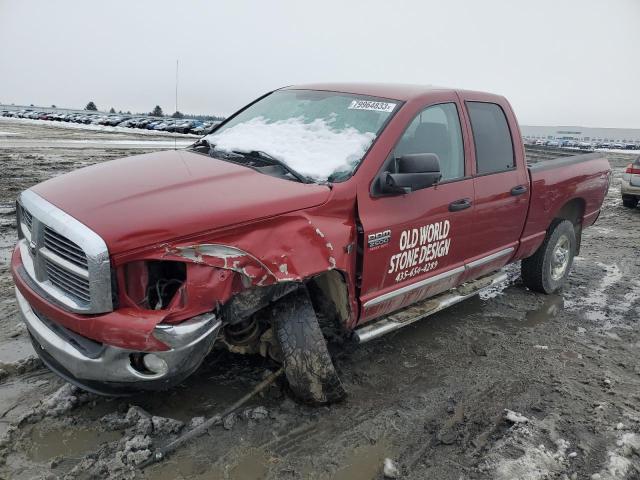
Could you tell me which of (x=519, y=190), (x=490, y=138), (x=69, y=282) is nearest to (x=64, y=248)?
(x=69, y=282)

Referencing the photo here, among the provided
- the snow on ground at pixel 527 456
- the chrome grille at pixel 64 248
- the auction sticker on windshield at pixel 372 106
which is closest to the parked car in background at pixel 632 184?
the auction sticker on windshield at pixel 372 106

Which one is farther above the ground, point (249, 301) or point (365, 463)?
point (249, 301)

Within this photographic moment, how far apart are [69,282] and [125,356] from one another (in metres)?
0.45

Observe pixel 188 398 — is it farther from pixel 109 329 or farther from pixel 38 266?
pixel 38 266

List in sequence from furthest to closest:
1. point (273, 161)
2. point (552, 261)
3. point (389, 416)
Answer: point (552, 261) < point (273, 161) < point (389, 416)

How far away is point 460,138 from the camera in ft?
12.7

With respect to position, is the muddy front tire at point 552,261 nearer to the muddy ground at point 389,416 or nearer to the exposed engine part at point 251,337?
the muddy ground at point 389,416

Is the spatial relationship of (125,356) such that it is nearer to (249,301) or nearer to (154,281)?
(154,281)

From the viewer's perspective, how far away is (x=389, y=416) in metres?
3.03

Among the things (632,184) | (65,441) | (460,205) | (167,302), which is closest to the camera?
(167,302)

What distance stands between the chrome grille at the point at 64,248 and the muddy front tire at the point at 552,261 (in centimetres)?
437

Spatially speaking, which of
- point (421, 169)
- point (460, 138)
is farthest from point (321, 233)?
→ point (460, 138)

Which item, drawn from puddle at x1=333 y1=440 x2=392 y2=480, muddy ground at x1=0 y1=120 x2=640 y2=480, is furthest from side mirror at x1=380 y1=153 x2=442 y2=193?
puddle at x1=333 y1=440 x2=392 y2=480

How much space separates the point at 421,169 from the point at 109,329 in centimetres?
191
